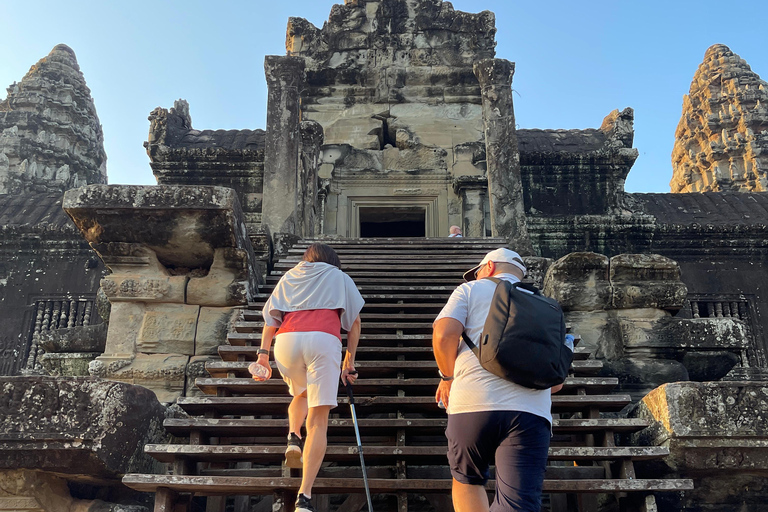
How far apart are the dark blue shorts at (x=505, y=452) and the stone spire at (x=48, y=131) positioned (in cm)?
1602

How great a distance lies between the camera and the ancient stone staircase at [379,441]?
338 centimetres

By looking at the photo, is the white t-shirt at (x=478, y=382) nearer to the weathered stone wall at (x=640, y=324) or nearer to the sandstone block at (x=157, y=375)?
the weathered stone wall at (x=640, y=324)

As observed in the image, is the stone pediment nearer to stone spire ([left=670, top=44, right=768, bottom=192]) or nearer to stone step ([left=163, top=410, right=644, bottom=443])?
stone spire ([left=670, top=44, right=768, bottom=192])

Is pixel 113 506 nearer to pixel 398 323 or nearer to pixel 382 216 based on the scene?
pixel 398 323

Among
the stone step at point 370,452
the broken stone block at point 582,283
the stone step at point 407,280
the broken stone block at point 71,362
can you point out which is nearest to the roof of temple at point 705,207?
the broken stone block at point 582,283

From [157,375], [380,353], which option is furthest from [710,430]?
[157,375]

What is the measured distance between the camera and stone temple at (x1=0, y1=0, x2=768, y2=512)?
3729mm

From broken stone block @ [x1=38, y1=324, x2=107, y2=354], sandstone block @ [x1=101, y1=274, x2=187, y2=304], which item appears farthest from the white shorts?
broken stone block @ [x1=38, y1=324, x2=107, y2=354]

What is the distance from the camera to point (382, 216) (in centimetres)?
1143

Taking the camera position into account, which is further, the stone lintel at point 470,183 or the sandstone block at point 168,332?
the stone lintel at point 470,183

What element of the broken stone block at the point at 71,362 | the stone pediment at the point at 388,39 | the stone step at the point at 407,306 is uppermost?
the stone pediment at the point at 388,39

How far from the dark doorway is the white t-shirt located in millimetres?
8112

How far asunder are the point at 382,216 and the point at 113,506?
7993 millimetres

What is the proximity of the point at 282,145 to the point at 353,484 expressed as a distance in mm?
5747
